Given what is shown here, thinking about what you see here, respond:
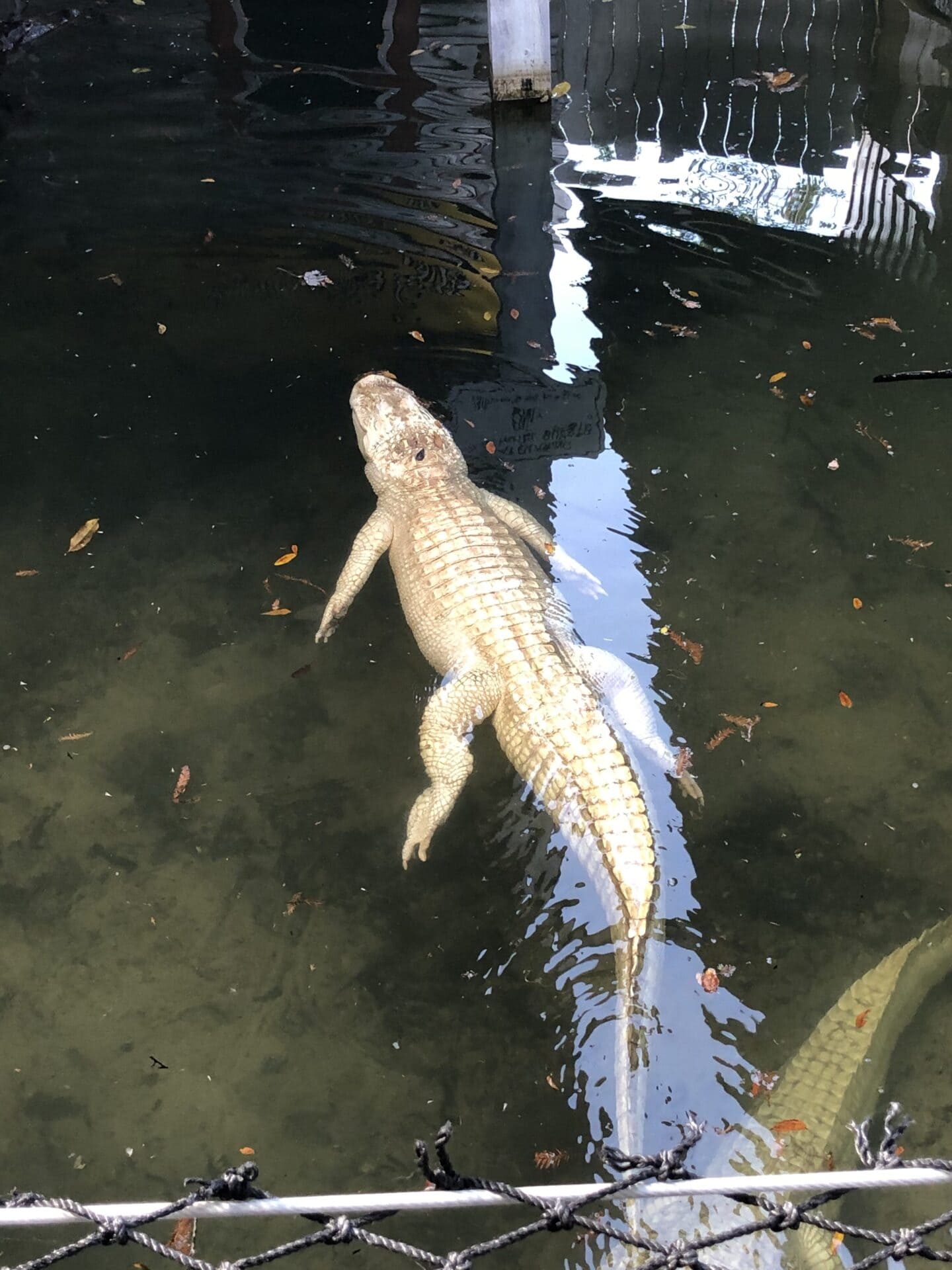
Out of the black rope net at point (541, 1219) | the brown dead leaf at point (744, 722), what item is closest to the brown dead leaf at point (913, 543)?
the brown dead leaf at point (744, 722)

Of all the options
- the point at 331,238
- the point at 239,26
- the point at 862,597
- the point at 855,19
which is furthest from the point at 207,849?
the point at 855,19

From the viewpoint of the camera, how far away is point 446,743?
369 cm

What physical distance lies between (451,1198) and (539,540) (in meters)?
3.39

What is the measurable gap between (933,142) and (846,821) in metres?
6.22

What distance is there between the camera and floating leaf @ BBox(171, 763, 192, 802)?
3.70 metres

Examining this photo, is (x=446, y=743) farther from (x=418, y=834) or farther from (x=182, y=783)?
(x=182, y=783)

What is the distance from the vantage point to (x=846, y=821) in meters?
3.59

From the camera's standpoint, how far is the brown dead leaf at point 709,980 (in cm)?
315

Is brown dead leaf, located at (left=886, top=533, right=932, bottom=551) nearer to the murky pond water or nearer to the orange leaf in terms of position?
the murky pond water

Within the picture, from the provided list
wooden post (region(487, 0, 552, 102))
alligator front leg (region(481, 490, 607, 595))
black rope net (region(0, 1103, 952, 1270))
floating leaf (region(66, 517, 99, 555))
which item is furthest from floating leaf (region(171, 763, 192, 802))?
wooden post (region(487, 0, 552, 102))

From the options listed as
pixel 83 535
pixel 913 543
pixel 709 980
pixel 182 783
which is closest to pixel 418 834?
pixel 182 783

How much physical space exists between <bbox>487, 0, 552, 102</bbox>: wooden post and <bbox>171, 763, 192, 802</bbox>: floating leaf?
6393 millimetres

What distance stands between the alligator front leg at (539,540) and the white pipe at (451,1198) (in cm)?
307

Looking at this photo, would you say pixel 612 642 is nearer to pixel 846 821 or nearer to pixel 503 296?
pixel 846 821
